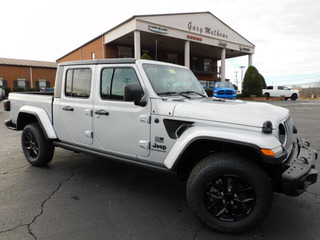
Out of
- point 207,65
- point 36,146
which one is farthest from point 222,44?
point 36,146

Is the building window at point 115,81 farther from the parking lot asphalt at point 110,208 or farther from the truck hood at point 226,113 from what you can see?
the parking lot asphalt at point 110,208

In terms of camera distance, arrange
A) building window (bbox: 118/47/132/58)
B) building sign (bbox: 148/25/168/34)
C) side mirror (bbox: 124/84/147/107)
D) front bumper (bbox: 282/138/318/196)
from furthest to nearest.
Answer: building window (bbox: 118/47/132/58) < building sign (bbox: 148/25/168/34) < side mirror (bbox: 124/84/147/107) < front bumper (bbox: 282/138/318/196)

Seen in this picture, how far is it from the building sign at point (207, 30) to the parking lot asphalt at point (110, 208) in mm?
23620

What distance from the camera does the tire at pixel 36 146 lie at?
4242 mm

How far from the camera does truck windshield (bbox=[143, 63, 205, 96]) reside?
3140mm

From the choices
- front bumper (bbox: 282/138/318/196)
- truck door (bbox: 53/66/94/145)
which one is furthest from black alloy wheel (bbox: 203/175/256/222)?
truck door (bbox: 53/66/94/145)

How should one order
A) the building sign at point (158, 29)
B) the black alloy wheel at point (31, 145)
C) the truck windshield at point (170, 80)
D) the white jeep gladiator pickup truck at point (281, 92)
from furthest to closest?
the white jeep gladiator pickup truck at point (281, 92), the building sign at point (158, 29), the black alloy wheel at point (31, 145), the truck windshield at point (170, 80)

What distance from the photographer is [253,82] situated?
26062mm

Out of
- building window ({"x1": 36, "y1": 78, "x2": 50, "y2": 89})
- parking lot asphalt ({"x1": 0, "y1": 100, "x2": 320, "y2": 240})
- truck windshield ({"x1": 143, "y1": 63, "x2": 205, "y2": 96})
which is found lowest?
parking lot asphalt ({"x1": 0, "y1": 100, "x2": 320, "y2": 240})

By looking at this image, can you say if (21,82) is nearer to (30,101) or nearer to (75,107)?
(30,101)

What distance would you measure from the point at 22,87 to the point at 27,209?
36.8 metres

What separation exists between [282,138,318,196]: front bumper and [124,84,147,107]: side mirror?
67.0 inches

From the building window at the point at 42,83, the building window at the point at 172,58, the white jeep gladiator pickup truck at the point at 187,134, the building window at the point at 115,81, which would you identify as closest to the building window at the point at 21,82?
the building window at the point at 42,83

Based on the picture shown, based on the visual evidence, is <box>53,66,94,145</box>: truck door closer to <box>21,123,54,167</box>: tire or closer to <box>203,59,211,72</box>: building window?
<box>21,123,54,167</box>: tire
